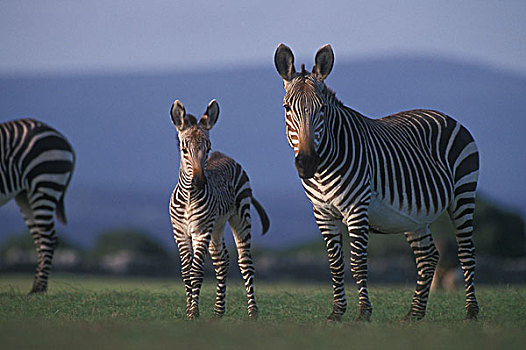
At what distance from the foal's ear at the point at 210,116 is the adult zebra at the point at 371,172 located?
1270mm

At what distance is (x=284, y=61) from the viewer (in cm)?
852

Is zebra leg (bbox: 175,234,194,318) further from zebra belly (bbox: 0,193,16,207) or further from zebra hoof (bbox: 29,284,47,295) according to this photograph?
zebra belly (bbox: 0,193,16,207)

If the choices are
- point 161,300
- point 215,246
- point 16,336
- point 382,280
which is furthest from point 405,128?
point 382,280

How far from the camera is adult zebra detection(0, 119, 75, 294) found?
13039 mm

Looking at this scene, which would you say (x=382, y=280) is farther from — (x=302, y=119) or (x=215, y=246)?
(x=302, y=119)

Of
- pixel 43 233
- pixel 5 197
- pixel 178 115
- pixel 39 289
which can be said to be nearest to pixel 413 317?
pixel 178 115

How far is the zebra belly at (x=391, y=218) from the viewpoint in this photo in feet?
27.9

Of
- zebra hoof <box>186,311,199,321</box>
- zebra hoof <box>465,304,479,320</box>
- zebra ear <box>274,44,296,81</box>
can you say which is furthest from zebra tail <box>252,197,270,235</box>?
zebra hoof <box>465,304,479,320</box>

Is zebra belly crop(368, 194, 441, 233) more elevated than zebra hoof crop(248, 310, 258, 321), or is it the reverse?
zebra belly crop(368, 194, 441, 233)

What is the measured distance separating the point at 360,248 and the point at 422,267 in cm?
181

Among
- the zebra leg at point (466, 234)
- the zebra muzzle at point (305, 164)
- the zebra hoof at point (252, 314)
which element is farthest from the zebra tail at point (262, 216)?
the zebra muzzle at point (305, 164)

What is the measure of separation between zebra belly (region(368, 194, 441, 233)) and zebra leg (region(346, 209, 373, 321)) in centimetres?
45

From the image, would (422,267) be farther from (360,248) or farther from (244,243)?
(244,243)

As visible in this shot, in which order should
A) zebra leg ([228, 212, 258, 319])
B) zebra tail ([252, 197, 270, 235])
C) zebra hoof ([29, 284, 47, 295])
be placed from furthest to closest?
zebra hoof ([29, 284, 47, 295])
zebra tail ([252, 197, 270, 235])
zebra leg ([228, 212, 258, 319])
